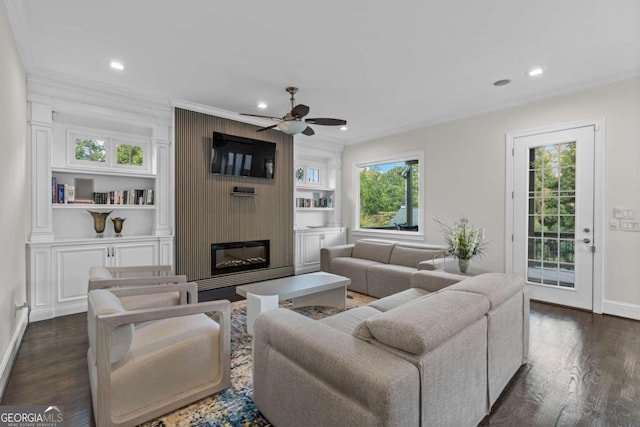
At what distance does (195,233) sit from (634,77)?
19.4 ft

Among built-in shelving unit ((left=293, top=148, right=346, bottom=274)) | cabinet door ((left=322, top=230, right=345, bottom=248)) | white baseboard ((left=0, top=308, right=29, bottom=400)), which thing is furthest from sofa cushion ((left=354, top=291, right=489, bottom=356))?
cabinet door ((left=322, top=230, right=345, bottom=248))

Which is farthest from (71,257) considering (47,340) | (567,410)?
(567,410)

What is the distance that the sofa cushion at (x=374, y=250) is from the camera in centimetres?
488

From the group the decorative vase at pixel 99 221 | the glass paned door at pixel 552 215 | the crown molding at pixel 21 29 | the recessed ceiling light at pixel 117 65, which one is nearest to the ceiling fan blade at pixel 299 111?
the recessed ceiling light at pixel 117 65

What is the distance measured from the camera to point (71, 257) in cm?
354

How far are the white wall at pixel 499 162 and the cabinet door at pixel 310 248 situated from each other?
0.98 metres

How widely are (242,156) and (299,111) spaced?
1.86 metres

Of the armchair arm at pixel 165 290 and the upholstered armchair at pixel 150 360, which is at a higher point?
the armchair arm at pixel 165 290

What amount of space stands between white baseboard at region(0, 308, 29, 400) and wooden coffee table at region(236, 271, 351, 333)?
1.72 meters

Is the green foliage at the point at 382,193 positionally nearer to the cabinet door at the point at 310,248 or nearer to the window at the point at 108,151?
the cabinet door at the point at 310,248

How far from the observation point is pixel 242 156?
5023 mm

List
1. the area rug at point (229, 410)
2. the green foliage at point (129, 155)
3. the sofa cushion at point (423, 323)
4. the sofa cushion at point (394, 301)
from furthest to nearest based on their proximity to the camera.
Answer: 1. the green foliage at point (129, 155)
2. the sofa cushion at point (394, 301)
3. the area rug at point (229, 410)
4. the sofa cushion at point (423, 323)

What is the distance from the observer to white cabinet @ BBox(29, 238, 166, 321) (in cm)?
334

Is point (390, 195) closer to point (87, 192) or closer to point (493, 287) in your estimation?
point (493, 287)
